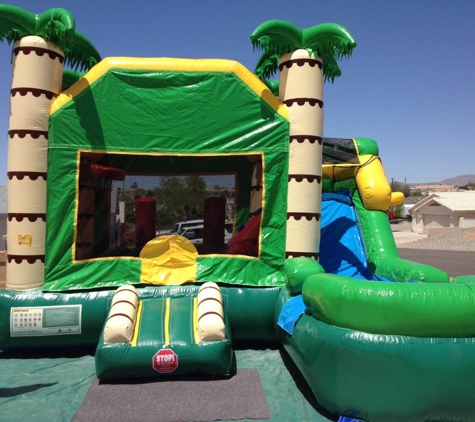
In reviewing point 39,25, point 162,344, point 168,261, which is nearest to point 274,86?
point 168,261

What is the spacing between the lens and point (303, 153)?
187 inches

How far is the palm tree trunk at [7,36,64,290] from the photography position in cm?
448

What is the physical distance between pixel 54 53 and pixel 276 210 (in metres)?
2.63

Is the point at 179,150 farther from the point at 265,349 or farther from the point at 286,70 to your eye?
the point at 265,349

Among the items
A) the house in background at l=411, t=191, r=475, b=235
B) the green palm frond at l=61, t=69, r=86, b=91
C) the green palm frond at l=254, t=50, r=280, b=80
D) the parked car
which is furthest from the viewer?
the house in background at l=411, t=191, r=475, b=235

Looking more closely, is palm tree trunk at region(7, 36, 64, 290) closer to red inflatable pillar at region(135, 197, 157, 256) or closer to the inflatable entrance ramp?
red inflatable pillar at region(135, 197, 157, 256)

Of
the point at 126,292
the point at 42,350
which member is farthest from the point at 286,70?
the point at 42,350

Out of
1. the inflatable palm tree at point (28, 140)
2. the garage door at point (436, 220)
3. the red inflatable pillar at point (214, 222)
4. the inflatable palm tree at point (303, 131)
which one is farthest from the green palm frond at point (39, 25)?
the garage door at point (436, 220)

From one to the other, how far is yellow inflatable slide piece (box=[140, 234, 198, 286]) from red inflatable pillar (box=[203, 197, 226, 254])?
274 millimetres

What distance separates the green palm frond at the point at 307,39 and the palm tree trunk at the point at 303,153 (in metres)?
0.10

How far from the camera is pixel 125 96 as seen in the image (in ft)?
15.4

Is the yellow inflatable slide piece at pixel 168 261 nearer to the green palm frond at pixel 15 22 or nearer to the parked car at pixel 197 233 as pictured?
the parked car at pixel 197 233

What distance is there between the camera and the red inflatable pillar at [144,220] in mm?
4984

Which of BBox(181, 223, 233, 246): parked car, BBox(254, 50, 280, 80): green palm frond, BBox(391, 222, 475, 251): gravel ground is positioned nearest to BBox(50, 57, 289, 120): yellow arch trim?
BBox(254, 50, 280, 80): green palm frond
